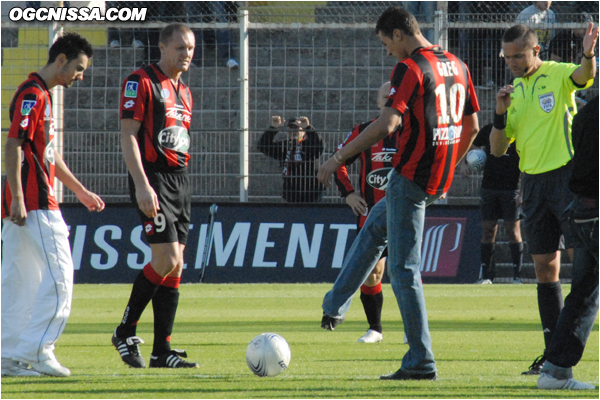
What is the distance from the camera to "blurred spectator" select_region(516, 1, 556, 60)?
Answer: 45.6ft

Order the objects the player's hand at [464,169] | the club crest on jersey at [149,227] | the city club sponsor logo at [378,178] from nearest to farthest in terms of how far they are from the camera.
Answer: the club crest on jersey at [149,227] < the city club sponsor logo at [378,178] < the player's hand at [464,169]

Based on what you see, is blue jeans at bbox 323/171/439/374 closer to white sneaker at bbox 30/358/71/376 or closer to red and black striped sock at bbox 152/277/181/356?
red and black striped sock at bbox 152/277/181/356

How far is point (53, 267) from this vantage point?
17.6ft

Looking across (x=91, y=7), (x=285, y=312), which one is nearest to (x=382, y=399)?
(x=285, y=312)

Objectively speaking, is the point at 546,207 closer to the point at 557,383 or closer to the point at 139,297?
the point at 557,383

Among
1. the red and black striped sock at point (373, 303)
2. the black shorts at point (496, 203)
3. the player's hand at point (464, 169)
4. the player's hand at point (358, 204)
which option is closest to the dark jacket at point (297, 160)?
the player's hand at point (464, 169)

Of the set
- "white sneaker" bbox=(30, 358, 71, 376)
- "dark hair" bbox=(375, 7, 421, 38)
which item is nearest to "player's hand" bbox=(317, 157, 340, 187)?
"dark hair" bbox=(375, 7, 421, 38)

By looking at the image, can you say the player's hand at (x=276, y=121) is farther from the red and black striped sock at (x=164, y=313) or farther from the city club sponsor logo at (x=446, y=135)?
the city club sponsor logo at (x=446, y=135)

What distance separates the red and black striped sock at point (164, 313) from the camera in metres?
5.98

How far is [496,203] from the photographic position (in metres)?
13.2

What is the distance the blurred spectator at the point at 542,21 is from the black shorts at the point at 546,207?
8.67m

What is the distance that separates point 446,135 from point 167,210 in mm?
2060

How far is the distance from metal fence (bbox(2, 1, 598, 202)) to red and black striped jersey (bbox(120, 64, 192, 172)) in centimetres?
749

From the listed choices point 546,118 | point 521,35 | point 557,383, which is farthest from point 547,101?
point 557,383
